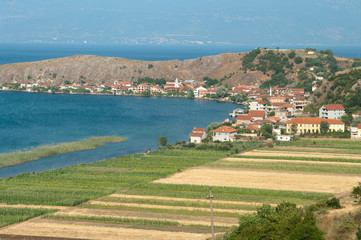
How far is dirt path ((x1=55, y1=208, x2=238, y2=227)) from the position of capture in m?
32.5

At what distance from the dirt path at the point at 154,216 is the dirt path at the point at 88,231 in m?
1.71

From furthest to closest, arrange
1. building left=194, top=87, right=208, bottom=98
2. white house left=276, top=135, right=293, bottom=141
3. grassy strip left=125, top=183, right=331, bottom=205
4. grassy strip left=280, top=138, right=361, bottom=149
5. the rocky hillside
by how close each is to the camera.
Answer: the rocky hillside, building left=194, top=87, right=208, bottom=98, white house left=276, top=135, right=293, bottom=141, grassy strip left=280, top=138, right=361, bottom=149, grassy strip left=125, top=183, right=331, bottom=205

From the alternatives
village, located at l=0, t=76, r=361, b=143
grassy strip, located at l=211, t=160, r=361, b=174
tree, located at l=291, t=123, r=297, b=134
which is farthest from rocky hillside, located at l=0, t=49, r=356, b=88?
grassy strip, located at l=211, t=160, r=361, b=174

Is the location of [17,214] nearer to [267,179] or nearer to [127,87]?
[267,179]

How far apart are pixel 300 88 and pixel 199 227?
7667cm

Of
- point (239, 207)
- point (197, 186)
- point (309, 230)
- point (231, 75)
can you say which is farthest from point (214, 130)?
point (231, 75)

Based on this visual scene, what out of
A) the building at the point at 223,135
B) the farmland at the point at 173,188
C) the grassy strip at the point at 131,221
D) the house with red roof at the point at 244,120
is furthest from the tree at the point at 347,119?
the grassy strip at the point at 131,221

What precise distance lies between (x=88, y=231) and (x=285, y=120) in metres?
44.7

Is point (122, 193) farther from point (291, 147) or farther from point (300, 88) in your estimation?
point (300, 88)

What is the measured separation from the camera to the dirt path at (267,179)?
4050 cm

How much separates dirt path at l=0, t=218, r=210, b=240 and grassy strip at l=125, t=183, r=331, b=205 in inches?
291

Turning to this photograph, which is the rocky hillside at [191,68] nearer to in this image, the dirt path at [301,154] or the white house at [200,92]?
the white house at [200,92]

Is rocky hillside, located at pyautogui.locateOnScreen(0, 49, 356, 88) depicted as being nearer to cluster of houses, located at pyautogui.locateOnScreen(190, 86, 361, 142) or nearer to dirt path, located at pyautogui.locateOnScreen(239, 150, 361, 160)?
cluster of houses, located at pyautogui.locateOnScreen(190, 86, 361, 142)

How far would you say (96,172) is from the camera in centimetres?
4616
